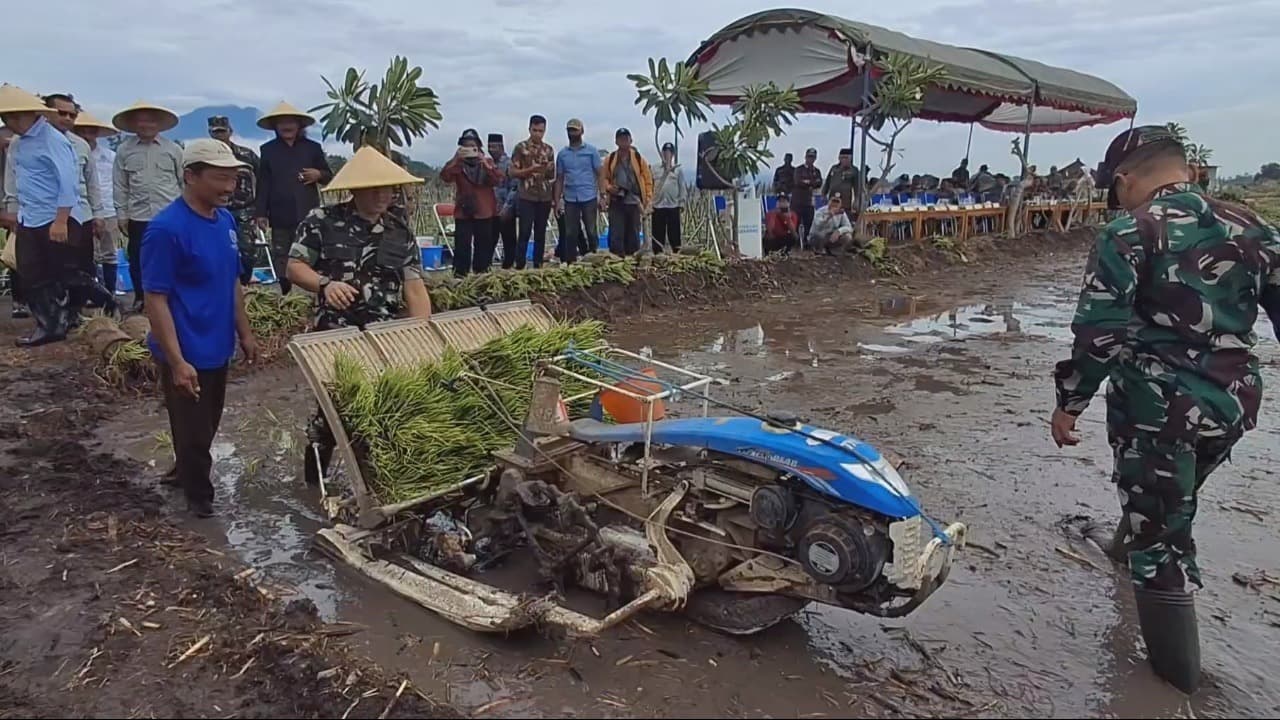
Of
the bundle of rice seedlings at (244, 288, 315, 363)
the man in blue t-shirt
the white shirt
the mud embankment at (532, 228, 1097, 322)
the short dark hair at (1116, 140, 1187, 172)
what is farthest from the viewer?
the mud embankment at (532, 228, 1097, 322)

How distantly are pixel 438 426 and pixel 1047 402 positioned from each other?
5.12 metres

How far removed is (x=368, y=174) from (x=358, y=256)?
0.47 metres

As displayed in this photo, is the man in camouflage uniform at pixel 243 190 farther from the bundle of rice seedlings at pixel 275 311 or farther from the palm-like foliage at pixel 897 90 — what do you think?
the palm-like foliage at pixel 897 90

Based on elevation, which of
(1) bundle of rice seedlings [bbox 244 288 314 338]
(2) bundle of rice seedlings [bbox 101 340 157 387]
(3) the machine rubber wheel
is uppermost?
(1) bundle of rice seedlings [bbox 244 288 314 338]

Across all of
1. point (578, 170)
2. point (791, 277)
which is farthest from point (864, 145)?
point (578, 170)

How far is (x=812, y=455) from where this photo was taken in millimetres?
3143

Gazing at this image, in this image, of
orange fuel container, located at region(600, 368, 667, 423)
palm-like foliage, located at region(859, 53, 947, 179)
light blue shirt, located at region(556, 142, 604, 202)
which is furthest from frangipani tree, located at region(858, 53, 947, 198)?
orange fuel container, located at region(600, 368, 667, 423)

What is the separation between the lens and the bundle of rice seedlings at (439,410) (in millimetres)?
4105

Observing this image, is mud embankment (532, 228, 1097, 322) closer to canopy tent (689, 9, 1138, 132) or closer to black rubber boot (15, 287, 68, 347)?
canopy tent (689, 9, 1138, 132)

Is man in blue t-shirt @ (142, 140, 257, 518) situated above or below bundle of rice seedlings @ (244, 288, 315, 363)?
above

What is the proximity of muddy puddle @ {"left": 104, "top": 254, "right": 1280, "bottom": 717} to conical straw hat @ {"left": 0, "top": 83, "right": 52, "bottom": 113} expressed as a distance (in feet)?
10.0

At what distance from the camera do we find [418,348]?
4684mm

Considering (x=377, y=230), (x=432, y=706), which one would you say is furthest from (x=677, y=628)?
(x=377, y=230)

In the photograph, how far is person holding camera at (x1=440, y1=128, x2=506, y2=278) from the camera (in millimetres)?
10352
